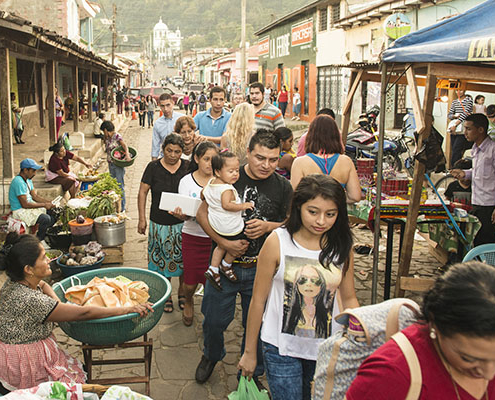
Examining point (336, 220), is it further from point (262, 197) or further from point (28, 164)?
point (28, 164)

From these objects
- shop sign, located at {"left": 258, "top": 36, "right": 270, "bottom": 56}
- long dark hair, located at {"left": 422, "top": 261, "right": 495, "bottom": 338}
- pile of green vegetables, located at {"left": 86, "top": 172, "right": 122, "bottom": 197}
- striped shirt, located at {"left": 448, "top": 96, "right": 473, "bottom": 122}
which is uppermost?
shop sign, located at {"left": 258, "top": 36, "right": 270, "bottom": 56}

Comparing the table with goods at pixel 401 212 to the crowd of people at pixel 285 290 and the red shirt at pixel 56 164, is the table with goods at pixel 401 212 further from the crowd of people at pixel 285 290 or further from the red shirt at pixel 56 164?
the red shirt at pixel 56 164

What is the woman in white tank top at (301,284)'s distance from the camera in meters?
2.63

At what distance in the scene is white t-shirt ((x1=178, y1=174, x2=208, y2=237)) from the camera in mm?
4605

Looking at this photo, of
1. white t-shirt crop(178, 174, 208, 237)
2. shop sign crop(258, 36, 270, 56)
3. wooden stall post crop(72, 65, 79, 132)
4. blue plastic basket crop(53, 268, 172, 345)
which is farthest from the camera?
shop sign crop(258, 36, 270, 56)

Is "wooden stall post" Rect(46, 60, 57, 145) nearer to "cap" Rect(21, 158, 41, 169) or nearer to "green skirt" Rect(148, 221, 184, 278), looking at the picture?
"cap" Rect(21, 158, 41, 169)

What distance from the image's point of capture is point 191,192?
4.61m

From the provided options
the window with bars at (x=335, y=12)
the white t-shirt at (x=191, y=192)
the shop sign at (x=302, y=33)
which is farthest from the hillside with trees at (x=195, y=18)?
the white t-shirt at (x=191, y=192)

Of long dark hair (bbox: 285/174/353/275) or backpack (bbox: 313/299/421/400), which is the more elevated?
long dark hair (bbox: 285/174/353/275)

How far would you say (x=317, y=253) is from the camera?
2672 mm

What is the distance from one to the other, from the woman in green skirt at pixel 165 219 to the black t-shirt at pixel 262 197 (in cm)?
167

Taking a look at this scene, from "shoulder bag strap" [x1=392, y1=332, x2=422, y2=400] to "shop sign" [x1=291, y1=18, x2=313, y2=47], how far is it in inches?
1098

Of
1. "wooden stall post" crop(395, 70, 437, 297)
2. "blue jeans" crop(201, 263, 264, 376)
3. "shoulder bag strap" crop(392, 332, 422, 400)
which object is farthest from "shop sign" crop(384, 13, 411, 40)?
"shoulder bag strap" crop(392, 332, 422, 400)

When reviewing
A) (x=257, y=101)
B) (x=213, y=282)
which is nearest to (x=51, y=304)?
(x=213, y=282)
